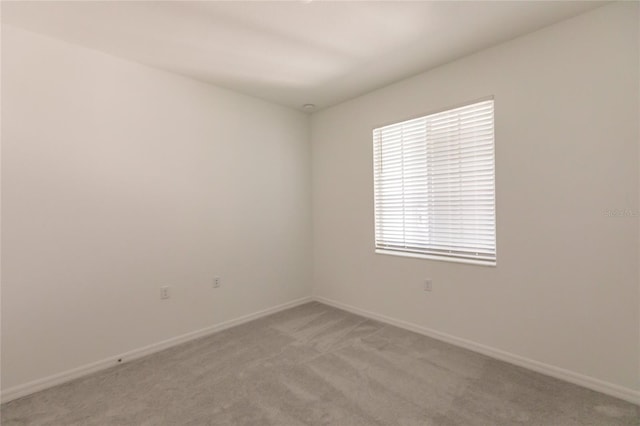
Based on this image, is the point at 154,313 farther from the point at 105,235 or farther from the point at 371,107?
the point at 371,107

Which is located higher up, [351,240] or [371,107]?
[371,107]

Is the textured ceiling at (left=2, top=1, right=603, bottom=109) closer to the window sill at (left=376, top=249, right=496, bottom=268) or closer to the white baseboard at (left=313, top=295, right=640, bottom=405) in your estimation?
the window sill at (left=376, top=249, right=496, bottom=268)

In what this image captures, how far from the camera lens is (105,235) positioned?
2.43 meters

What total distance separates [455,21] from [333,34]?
2.93 feet

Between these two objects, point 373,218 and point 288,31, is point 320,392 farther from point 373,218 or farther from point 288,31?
point 288,31

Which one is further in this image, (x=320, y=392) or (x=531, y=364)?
(x=531, y=364)

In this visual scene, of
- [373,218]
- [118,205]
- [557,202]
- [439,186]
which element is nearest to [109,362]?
[118,205]

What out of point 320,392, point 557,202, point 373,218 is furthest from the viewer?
point 373,218

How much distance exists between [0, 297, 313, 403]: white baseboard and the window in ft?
6.30

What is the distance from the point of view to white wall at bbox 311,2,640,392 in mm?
1901

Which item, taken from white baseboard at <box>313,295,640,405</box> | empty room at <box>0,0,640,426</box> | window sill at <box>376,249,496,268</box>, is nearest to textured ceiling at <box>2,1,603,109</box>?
empty room at <box>0,0,640,426</box>

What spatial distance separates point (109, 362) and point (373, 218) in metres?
2.85

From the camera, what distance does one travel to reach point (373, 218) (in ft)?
11.0

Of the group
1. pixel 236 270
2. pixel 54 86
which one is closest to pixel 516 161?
pixel 236 270
